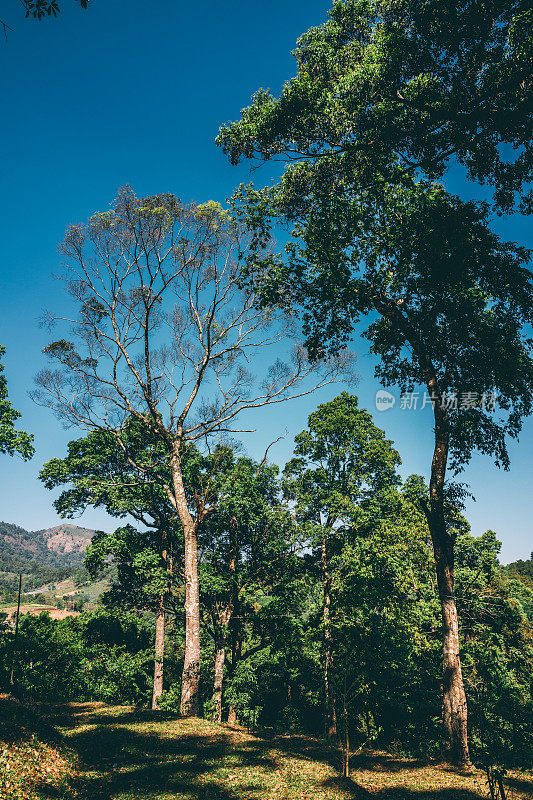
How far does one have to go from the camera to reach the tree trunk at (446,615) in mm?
9883

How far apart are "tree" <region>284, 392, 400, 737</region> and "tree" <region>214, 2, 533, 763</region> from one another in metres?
7.14

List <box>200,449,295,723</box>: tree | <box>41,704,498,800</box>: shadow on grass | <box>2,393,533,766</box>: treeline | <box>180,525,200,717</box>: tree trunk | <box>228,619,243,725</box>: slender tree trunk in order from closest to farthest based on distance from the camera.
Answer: <box>41,704,498,800</box>: shadow on grass < <box>180,525,200,717</box>: tree trunk < <box>2,393,533,766</box>: treeline < <box>200,449,295,723</box>: tree < <box>228,619,243,725</box>: slender tree trunk

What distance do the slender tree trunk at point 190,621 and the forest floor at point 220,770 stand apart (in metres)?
1.62

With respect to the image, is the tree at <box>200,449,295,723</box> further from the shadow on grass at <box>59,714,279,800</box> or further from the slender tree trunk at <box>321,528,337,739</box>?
the shadow on grass at <box>59,714,279,800</box>

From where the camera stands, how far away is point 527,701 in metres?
19.9

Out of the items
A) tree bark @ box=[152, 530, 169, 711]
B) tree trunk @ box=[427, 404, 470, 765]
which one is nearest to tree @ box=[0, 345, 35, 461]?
tree bark @ box=[152, 530, 169, 711]

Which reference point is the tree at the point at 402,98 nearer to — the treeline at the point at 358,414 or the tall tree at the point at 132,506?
the treeline at the point at 358,414

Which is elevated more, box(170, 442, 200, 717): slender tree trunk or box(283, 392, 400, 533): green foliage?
box(283, 392, 400, 533): green foliage

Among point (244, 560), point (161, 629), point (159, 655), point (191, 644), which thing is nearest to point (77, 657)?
point (161, 629)

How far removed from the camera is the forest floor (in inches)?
276

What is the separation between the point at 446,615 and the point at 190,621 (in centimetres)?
844

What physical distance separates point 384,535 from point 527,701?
493 inches

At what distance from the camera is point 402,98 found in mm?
10070

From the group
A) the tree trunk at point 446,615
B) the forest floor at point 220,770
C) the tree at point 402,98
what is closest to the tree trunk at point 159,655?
the forest floor at point 220,770
